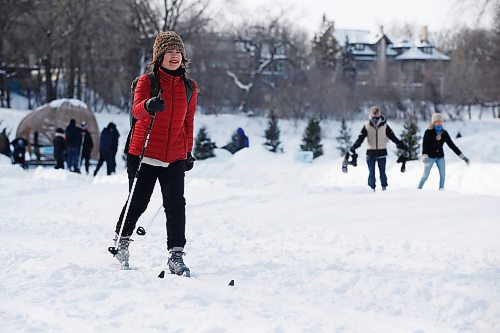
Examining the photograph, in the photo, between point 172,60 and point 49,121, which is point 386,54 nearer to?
point 49,121

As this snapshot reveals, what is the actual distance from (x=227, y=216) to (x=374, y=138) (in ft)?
12.5

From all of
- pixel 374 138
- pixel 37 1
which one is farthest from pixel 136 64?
pixel 374 138

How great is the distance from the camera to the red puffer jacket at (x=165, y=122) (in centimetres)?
490

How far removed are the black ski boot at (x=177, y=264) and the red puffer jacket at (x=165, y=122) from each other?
0.68 meters

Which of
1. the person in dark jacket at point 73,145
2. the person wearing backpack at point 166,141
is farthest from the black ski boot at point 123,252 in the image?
the person in dark jacket at point 73,145

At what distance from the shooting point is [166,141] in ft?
16.3

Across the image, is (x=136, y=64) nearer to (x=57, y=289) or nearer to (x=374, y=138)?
(x=374, y=138)

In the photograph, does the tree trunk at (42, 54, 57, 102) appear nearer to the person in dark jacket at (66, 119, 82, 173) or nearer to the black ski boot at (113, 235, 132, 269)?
the person in dark jacket at (66, 119, 82, 173)

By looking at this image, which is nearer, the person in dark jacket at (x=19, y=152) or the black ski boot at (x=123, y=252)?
the black ski boot at (x=123, y=252)

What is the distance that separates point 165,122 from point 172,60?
46 centimetres

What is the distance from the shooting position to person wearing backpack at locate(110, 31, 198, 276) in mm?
4895

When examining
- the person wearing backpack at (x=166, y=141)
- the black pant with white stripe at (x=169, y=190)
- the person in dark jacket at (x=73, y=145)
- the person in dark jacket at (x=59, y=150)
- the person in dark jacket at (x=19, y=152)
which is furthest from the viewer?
the person in dark jacket at (x=19, y=152)

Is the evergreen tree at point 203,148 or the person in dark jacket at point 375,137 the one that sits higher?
the person in dark jacket at point 375,137

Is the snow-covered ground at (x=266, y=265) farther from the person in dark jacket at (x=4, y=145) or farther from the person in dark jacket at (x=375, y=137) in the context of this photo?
the person in dark jacket at (x=4, y=145)
